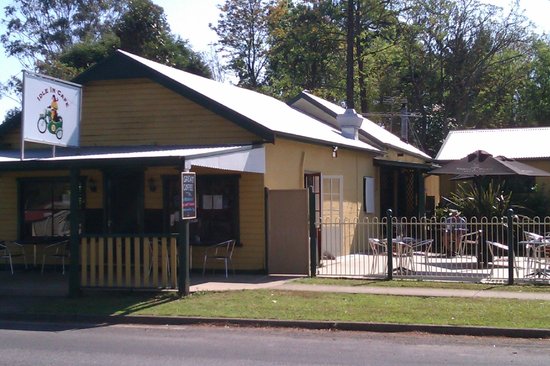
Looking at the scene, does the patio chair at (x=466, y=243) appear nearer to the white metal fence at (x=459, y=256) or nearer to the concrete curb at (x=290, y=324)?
the white metal fence at (x=459, y=256)

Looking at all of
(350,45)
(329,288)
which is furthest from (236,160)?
(350,45)

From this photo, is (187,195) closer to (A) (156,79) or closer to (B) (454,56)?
(A) (156,79)

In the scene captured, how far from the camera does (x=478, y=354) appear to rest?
9.44m

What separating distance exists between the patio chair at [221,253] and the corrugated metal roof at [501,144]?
52.8 ft

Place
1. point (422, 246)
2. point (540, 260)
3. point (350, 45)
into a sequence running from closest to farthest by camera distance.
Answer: point (540, 260) → point (422, 246) → point (350, 45)

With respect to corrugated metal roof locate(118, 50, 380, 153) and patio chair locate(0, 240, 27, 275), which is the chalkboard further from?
patio chair locate(0, 240, 27, 275)

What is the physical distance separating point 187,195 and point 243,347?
13.8 ft

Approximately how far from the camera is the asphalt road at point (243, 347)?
898cm

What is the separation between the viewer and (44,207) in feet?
60.0

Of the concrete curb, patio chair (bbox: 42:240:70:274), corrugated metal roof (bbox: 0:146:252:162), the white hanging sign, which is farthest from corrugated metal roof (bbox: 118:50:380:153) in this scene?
the concrete curb

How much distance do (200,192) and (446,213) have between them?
25.9 ft

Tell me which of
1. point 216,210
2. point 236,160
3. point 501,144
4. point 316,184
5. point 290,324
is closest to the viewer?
point 290,324

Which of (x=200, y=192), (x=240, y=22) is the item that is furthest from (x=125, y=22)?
(x=200, y=192)

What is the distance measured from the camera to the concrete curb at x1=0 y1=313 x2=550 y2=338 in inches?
421
